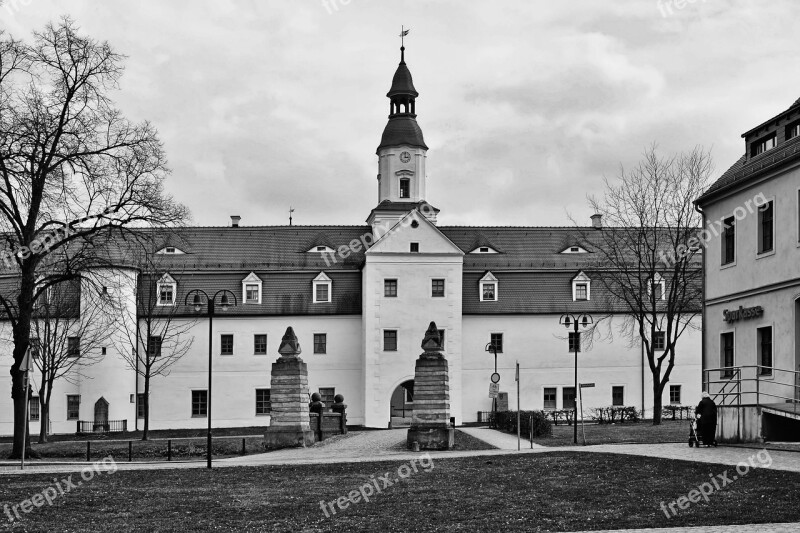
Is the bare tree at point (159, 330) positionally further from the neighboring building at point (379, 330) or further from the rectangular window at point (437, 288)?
the rectangular window at point (437, 288)

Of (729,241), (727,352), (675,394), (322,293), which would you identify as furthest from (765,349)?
(322,293)

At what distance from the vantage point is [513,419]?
44.2 meters

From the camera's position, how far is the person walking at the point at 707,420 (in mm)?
28672

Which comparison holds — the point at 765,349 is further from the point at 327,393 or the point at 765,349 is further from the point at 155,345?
the point at 155,345

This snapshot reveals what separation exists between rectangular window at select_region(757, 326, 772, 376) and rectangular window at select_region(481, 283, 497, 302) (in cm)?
3431

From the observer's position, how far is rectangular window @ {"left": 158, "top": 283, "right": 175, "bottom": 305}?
64375 millimetres

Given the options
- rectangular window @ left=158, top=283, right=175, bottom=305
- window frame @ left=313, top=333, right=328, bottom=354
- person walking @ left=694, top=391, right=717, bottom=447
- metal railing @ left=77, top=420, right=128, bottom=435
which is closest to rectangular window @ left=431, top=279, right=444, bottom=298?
window frame @ left=313, top=333, right=328, bottom=354

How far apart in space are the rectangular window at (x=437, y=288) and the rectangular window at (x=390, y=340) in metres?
3.15

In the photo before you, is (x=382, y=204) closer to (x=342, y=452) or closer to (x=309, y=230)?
(x=309, y=230)

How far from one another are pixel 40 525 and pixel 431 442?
1942cm

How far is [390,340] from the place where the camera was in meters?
62.8

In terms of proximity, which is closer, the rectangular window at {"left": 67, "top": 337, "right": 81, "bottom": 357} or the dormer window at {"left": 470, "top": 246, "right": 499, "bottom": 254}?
the rectangular window at {"left": 67, "top": 337, "right": 81, "bottom": 357}

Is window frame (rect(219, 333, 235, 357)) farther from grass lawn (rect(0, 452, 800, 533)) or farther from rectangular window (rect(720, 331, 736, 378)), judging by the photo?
grass lawn (rect(0, 452, 800, 533))

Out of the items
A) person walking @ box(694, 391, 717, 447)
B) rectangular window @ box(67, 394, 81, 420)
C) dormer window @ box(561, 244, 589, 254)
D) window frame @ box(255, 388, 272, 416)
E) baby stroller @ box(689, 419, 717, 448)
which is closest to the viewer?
person walking @ box(694, 391, 717, 447)
